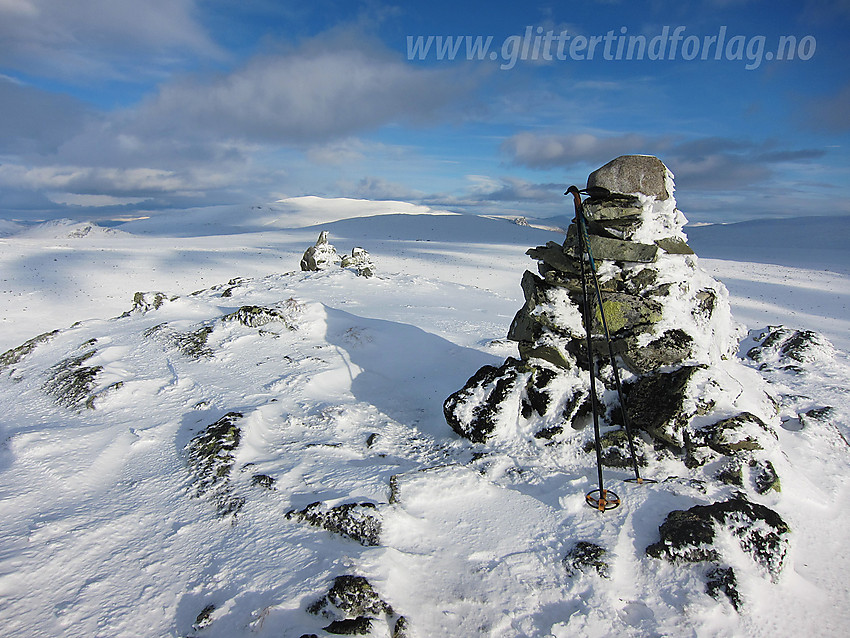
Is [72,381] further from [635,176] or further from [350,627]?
[635,176]

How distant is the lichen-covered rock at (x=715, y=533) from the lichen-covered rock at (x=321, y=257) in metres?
18.9

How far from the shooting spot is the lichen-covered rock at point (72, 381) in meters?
8.70

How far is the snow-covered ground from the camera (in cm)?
422

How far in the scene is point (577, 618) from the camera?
411cm

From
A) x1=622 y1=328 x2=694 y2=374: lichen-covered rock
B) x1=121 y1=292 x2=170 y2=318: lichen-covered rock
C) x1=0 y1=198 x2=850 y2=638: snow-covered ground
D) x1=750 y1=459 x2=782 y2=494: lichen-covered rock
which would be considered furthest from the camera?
x1=121 y1=292 x2=170 y2=318: lichen-covered rock

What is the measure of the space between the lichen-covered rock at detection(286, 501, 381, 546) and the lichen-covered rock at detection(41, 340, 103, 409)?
5.76 metres

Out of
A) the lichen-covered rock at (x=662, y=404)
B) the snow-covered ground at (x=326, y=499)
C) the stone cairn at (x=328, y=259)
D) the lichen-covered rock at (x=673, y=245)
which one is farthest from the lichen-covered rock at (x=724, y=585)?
the stone cairn at (x=328, y=259)

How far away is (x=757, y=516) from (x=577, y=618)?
2.27 meters

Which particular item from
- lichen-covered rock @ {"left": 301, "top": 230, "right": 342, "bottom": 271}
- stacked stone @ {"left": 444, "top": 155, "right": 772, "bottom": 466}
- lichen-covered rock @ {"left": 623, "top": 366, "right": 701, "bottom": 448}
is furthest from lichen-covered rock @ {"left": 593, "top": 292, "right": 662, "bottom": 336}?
lichen-covered rock @ {"left": 301, "top": 230, "right": 342, "bottom": 271}

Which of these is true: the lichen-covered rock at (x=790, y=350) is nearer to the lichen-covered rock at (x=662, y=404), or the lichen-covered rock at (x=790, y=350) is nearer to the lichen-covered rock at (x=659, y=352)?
the lichen-covered rock at (x=659, y=352)

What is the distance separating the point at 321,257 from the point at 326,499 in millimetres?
17747

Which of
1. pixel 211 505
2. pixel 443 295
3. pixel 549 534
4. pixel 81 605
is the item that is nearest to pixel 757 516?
pixel 549 534

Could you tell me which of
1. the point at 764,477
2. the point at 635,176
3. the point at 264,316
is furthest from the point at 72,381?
the point at 764,477

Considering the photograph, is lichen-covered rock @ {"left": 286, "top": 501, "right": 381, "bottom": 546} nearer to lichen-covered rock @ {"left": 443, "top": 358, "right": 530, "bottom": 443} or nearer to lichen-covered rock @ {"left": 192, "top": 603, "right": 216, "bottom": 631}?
lichen-covered rock @ {"left": 192, "top": 603, "right": 216, "bottom": 631}
